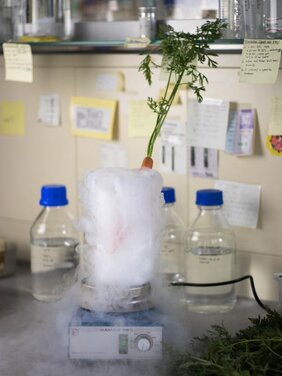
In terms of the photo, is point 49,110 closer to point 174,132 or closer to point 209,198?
point 174,132

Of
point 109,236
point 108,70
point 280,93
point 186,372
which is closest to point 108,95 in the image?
point 108,70

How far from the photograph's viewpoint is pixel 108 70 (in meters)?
2.01

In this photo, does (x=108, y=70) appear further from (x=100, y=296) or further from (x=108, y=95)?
(x=100, y=296)

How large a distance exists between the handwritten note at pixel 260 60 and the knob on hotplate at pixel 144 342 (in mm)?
569

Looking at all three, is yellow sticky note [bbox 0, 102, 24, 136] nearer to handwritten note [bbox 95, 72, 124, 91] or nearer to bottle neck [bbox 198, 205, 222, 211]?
handwritten note [bbox 95, 72, 124, 91]

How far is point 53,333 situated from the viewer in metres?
1.62

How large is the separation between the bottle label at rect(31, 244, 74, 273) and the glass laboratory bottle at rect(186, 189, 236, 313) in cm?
31

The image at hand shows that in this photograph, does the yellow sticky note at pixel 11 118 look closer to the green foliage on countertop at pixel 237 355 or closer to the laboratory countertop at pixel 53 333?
the laboratory countertop at pixel 53 333

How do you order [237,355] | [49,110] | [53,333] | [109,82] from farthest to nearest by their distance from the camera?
[49,110]
[109,82]
[53,333]
[237,355]

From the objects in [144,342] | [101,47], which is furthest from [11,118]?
[144,342]

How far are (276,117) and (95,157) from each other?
524mm

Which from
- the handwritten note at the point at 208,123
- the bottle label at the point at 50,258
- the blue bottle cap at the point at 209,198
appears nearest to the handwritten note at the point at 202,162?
the handwritten note at the point at 208,123

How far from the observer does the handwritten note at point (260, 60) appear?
1.63 metres

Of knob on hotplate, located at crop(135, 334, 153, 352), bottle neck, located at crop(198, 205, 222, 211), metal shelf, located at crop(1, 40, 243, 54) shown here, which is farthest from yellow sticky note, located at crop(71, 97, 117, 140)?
knob on hotplate, located at crop(135, 334, 153, 352)
